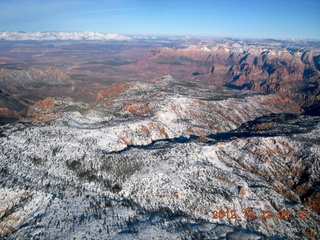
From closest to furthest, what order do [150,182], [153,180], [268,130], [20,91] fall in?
[150,182] < [153,180] < [268,130] < [20,91]

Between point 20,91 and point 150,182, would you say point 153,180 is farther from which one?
point 20,91

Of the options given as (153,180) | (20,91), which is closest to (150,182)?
(153,180)

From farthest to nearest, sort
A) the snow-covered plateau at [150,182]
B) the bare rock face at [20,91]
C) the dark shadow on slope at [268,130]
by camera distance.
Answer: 1. the bare rock face at [20,91]
2. the dark shadow on slope at [268,130]
3. the snow-covered plateau at [150,182]

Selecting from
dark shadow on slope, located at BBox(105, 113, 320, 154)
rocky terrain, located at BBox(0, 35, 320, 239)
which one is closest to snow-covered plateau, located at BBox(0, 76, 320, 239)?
rocky terrain, located at BBox(0, 35, 320, 239)

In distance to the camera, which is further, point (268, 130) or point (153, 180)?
point (268, 130)

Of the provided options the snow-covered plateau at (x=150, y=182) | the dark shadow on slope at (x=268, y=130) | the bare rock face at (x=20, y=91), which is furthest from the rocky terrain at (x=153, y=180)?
the bare rock face at (x=20, y=91)

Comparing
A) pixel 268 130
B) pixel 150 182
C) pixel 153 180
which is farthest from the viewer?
pixel 268 130

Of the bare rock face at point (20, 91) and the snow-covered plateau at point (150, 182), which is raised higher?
the snow-covered plateau at point (150, 182)

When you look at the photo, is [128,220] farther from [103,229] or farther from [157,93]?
[157,93]

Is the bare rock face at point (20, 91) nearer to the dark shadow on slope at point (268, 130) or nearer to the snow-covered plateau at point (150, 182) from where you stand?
the snow-covered plateau at point (150, 182)
